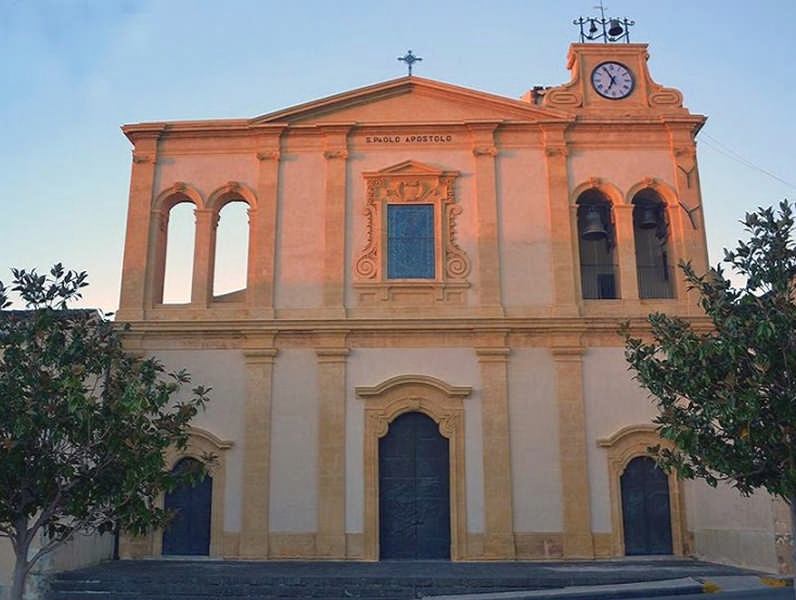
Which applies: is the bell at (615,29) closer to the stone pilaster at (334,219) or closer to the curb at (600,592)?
the stone pilaster at (334,219)

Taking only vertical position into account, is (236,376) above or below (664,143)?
below

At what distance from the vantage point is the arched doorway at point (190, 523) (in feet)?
58.2

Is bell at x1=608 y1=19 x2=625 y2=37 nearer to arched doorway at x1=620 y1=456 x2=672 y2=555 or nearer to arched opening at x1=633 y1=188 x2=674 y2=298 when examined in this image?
arched opening at x1=633 y1=188 x2=674 y2=298

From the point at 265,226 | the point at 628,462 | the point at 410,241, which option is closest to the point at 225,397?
the point at 265,226

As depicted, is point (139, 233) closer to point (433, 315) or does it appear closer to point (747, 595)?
point (433, 315)

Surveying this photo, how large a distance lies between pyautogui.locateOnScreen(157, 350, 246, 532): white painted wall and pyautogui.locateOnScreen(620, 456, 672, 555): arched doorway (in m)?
8.55

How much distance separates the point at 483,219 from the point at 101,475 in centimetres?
1190

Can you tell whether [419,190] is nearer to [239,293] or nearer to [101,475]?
[239,293]

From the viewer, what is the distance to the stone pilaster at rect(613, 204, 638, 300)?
19.1 metres

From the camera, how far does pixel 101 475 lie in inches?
384

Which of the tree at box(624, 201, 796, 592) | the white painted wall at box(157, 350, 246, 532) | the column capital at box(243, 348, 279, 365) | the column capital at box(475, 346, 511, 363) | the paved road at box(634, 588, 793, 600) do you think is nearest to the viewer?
the tree at box(624, 201, 796, 592)

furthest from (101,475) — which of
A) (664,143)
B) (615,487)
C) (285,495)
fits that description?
(664,143)

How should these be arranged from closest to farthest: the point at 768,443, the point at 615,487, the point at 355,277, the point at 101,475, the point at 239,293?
the point at 768,443, the point at 101,475, the point at 615,487, the point at 355,277, the point at 239,293

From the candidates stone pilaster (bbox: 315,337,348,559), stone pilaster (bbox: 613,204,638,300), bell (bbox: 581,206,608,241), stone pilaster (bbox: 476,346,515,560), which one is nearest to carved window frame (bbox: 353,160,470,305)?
stone pilaster (bbox: 315,337,348,559)
